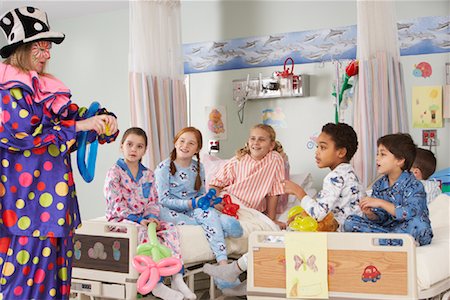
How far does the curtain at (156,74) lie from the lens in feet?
15.2

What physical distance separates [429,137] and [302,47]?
3.99 feet

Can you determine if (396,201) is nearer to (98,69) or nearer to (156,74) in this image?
(156,74)

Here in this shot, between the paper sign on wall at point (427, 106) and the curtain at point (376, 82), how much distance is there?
1.44 ft

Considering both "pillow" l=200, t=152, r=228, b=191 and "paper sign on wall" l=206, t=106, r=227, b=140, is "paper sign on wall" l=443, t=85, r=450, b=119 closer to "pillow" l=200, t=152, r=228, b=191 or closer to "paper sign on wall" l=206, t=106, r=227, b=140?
"pillow" l=200, t=152, r=228, b=191

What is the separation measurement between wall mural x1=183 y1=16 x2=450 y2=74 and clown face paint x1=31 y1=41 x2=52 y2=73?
294cm

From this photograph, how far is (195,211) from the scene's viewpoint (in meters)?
3.92

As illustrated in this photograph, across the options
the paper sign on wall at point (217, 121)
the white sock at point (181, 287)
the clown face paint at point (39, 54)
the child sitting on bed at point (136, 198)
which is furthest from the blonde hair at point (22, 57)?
the paper sign on wall at point (217, 121)

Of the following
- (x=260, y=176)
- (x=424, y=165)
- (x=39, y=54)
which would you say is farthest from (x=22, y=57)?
(x=424, y=165)

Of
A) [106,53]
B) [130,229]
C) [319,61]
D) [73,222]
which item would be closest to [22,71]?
[73,222]

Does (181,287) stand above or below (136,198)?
below

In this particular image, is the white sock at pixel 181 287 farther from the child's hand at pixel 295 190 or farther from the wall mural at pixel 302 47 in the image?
the wall mural at pixel 302 47

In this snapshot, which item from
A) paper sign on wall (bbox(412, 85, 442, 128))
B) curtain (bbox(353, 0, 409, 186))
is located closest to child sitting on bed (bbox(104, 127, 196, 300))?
curtain (bbox(353, 0, 409, 186))

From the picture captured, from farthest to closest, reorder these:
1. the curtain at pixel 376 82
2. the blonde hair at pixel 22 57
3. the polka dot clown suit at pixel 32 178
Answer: the curtain at pixel 376 82 → the blonde hair at pixel 22 57 → the polka dot clown suit at pixel 32 178

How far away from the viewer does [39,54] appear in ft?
8.14
